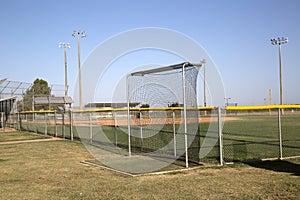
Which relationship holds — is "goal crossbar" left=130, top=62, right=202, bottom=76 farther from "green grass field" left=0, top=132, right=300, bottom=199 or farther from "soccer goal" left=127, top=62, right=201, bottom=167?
"green grass field" left=0, top=132, right=300, bottom=199

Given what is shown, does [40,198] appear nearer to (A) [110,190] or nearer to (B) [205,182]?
(A) [110,190]

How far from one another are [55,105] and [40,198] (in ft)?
143

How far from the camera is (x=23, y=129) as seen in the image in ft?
98.0

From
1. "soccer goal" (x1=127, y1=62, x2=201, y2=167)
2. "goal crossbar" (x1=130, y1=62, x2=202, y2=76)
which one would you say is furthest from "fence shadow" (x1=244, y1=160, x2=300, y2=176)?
"goal crossbar" (x1=130, y1=62, x2=202, y2=76)

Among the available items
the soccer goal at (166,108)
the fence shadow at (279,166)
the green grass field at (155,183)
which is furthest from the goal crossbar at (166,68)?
the fence shadow at (279,166)

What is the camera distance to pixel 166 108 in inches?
459

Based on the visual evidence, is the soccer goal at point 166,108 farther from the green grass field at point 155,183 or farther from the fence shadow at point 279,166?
the fence shadow at point 279,166

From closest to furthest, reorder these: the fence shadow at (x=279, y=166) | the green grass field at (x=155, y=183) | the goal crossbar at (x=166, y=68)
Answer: the green grass field at (x=155, y=183) < the fence shadow at (x=279, y=166) < the goal crossbar at (x=166, y=68)

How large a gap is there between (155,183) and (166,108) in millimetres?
4629

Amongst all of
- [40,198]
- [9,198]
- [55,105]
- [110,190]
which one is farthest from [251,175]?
[55,105]

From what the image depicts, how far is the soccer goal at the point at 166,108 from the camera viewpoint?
948cm

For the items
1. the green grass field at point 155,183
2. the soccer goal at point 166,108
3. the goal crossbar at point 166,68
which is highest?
the goal crossbar at point 166,68

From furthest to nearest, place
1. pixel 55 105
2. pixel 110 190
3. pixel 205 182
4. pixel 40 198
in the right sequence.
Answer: pixel 55 105, pixel 205 182, pixel 110 190, pixel 40 198

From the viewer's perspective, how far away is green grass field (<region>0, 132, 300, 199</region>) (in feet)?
20.5
